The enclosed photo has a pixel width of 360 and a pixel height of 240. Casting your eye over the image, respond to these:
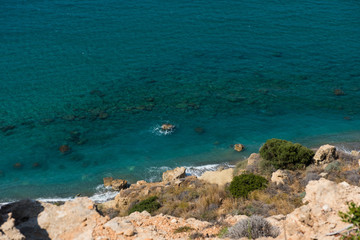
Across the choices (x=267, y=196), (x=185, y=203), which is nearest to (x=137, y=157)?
(x=185, y=203)

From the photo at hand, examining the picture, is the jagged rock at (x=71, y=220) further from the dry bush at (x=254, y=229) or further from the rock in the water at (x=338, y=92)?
the rock in the water at (x=338, y=92)

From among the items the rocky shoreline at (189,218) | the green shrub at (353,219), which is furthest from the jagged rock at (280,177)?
the green shrub at (353,219)

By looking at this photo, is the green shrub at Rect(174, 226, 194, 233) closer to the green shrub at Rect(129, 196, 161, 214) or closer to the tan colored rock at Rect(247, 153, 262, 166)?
the green shrub at Rect(129, 196, 161, 214)

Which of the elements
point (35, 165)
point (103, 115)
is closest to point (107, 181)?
point (35, 165)

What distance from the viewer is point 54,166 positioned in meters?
29.2

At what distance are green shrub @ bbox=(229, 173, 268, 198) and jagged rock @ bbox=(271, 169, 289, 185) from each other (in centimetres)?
61

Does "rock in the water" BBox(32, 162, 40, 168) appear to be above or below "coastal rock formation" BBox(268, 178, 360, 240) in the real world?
below

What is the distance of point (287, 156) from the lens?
71.8 feet

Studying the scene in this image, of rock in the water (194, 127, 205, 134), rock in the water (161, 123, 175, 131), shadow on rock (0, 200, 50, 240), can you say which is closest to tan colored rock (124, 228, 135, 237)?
shadow on rock (0, 200, 50, 240)

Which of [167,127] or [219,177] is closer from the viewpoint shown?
[219,177]

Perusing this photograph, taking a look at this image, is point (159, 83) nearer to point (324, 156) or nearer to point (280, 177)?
point (324, 156)

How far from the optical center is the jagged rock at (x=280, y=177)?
19453 mm

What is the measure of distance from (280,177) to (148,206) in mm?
7586

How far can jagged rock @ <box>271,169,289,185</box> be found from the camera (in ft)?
63.8
